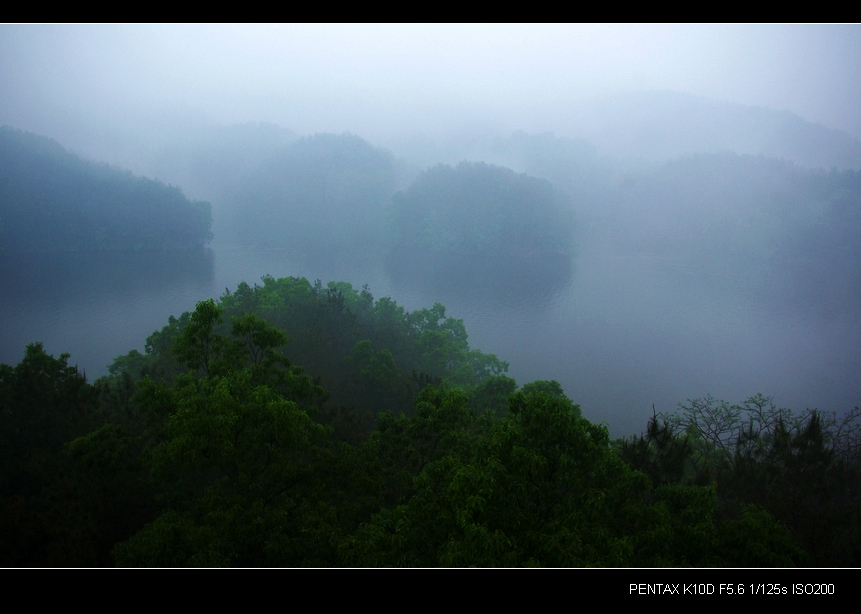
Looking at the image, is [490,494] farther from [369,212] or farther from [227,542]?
[369,212]

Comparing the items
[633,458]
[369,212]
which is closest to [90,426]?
[633,458]

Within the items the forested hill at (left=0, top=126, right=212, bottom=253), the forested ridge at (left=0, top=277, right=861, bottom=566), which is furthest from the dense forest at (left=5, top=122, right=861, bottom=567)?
the forested hill at (left=0, top=126, right=212, bottom=253)

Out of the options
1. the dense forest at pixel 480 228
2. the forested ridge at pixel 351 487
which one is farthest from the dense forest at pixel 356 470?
the dense forest at pixel 480 228

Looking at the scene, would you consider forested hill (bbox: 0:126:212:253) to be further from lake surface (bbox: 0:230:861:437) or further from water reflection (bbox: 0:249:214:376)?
lake surface (bbox: 0:230:861:437)

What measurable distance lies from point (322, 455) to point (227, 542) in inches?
64.5

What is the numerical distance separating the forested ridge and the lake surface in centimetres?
1597

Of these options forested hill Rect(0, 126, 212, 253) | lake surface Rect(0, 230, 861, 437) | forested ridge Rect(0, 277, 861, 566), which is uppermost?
forested hill Rect(0, 126, 212, 253)

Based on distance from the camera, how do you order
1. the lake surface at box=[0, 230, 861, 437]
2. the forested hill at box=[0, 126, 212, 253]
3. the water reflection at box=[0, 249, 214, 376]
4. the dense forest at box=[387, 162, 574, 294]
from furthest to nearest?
1. the dense forest at box=[387, 162, 574, 294]
2. the forested hill at box=[0, 126, 212, 253]
3. the lake surface at box=[0, 230, 861, 437]
4. the water reflection at box=[0, 249, 214, 376]

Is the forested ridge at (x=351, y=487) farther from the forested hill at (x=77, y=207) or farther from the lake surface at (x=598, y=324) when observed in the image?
the forested hill at (x=77, y=207)

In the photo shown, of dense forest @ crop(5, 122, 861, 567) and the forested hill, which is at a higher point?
the forested hill

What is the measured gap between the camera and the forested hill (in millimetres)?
48938

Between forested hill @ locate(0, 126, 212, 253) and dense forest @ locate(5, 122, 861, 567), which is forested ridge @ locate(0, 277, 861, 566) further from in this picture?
forested hill @ locate(0, 126, 212, 253)

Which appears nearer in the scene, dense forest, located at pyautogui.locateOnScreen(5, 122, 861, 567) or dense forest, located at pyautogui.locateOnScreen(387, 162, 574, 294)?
dense forest, located at pyautogui.locateOnScreen(5, 122, 861, 567)

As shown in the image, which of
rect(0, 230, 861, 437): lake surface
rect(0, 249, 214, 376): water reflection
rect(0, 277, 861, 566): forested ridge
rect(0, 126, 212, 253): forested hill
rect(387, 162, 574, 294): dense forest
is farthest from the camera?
rect(387, 162, 574, 294): dense forest
